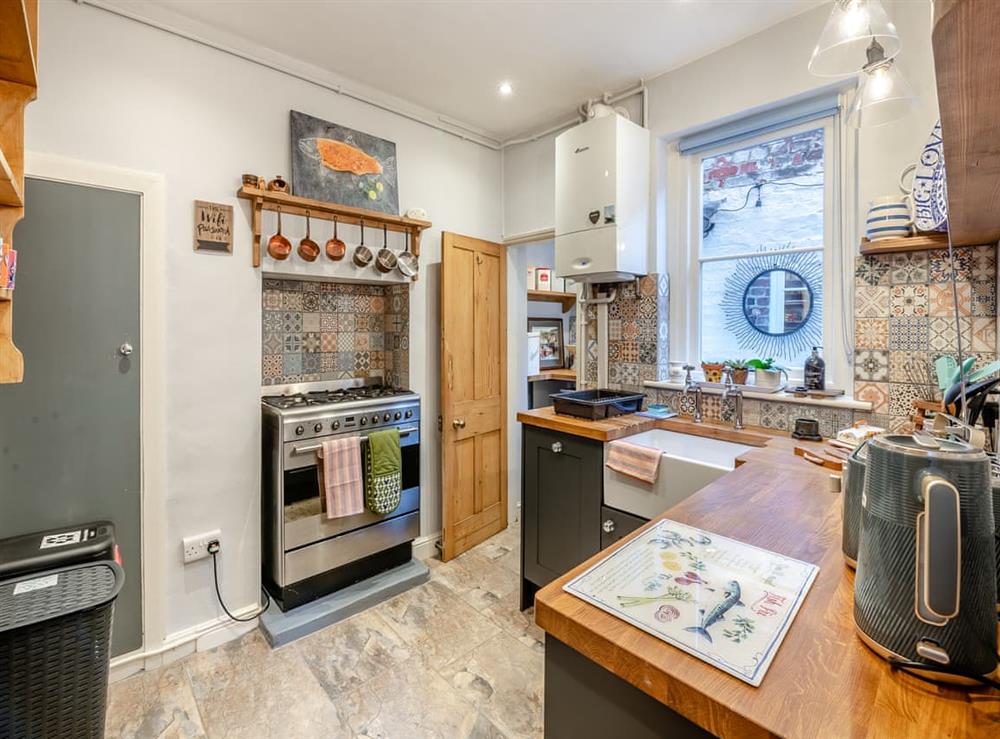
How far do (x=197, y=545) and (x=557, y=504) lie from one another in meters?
1.65

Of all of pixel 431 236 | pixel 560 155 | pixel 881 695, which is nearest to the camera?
pixel 881 695

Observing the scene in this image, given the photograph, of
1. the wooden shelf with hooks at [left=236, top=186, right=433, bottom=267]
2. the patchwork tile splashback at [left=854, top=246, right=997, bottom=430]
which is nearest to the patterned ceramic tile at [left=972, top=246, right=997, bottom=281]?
the patchwork tile splashback at [left=854, top=246, right=997, bottom=430]

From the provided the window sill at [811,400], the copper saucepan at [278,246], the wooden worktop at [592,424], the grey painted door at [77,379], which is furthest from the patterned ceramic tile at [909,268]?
the grey painted door at [77,379]

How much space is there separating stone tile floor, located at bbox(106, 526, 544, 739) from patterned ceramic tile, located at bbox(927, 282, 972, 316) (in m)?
2.10

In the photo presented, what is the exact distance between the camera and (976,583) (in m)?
0.57

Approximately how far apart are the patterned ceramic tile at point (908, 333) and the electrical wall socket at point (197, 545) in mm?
3007

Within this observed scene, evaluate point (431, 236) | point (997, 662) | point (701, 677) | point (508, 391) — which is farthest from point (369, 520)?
point (997, 662)

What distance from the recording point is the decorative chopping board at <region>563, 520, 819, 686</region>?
645mm

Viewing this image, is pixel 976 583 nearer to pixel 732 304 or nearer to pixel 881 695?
pixel 881 695

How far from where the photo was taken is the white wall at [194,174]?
1760 mm

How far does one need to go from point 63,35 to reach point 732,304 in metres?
3.07

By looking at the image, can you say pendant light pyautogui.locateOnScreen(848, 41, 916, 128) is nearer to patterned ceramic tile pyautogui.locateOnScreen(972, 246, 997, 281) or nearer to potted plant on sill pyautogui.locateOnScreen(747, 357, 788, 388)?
patterned ceramic tile pyautogui.locateOnScreen(972, 246, 997, 281)

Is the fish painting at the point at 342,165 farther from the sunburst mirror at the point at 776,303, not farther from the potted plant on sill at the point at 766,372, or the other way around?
the potted plant on sill at the point at 766,372

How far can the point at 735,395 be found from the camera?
2.16 meters
